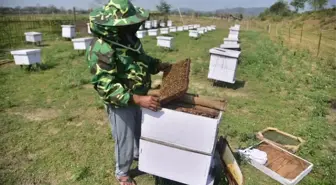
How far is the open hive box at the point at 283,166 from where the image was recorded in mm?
2942

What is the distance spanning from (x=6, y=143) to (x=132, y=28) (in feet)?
9.21

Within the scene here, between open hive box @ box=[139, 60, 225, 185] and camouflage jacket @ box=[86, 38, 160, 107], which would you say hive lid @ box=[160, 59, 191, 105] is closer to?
open hive box @ box=[139, 60, 225, 185]

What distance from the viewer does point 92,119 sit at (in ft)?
14.2

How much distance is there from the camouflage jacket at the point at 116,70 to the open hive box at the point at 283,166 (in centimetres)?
198

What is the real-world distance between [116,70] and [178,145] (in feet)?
2.69

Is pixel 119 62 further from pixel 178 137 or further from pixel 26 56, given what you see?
pixel 26 56

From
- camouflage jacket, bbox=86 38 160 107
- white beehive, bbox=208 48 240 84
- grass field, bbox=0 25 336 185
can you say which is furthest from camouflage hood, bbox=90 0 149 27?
white beehive, bbox=208 48 240 84

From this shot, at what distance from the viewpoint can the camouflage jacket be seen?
6.22ft

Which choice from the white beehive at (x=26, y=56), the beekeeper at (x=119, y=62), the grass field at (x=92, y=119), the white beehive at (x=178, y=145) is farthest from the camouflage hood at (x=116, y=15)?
the white beehive at (x=26, y=56)

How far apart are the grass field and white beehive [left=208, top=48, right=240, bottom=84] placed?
0.37m

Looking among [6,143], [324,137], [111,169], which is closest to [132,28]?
[111,169]

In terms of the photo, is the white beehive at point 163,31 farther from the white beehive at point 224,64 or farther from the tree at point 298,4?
the tree at point 298,4

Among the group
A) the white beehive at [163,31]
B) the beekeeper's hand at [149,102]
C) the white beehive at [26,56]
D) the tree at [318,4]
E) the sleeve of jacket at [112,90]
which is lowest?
the white beehive at [26,56]

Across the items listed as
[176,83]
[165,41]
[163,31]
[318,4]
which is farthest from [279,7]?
[176,83]
